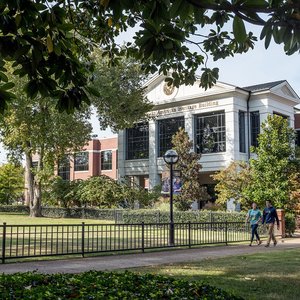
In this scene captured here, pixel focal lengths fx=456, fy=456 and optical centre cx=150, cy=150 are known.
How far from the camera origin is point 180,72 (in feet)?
25.9

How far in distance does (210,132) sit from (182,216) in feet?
44.2

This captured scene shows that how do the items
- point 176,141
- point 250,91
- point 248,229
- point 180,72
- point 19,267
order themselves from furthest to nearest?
point 250,91 < point 176,141 < point 248,229 < point 19,267 < point 180,72

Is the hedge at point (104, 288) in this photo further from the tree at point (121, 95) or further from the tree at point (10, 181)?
the tree at point (10, 181)

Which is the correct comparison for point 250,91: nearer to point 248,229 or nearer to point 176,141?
point 176,141

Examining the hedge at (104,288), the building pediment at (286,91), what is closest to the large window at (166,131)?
the building pediment at (286,91)

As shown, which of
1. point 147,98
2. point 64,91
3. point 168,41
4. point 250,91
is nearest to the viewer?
point 168,41

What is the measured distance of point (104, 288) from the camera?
513 cm

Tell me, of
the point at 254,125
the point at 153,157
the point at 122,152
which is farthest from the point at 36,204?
the point at 254,125

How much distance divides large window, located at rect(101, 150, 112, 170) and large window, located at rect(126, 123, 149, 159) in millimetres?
12963

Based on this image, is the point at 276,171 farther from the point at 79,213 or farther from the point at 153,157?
the point at 79,213

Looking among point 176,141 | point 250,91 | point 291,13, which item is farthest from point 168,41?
point 250,91

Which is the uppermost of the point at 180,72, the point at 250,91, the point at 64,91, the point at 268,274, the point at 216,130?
the point at 250,91

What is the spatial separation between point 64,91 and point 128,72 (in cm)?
3430

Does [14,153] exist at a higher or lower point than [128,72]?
lower
